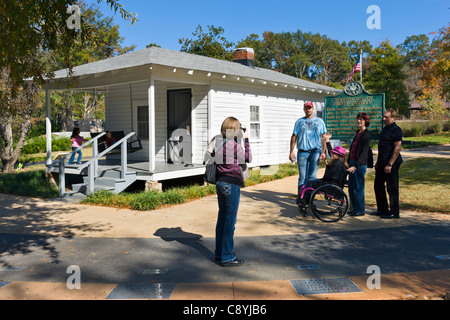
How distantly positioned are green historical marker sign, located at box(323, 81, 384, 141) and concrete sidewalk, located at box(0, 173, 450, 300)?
6.52 feet

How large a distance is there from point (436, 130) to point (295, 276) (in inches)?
1458

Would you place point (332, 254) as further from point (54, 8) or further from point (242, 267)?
point (54, 8)

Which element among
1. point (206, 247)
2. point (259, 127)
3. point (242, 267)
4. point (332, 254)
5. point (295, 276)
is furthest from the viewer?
point (259, 127)

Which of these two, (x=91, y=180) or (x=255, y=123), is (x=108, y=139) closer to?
(x=91, y=180)

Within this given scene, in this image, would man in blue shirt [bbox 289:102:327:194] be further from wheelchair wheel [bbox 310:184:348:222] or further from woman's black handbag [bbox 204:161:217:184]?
woman's black handbag [bbox 204:161:217:184]

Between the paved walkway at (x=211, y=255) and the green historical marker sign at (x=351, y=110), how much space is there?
1943 mm

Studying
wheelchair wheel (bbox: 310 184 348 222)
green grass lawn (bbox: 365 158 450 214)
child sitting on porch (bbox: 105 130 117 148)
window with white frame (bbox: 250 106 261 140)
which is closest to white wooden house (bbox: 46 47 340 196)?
window with white frame (bbox: 250 106 261 140)

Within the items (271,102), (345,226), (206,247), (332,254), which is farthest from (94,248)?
(271,102)

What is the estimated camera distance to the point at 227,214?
4.73 metres

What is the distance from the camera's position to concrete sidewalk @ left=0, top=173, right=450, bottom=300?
407cm

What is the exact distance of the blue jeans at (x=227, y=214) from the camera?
4.71 m

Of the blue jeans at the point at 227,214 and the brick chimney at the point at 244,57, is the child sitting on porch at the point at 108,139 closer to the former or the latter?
the brick chimney at the point at 244,57
